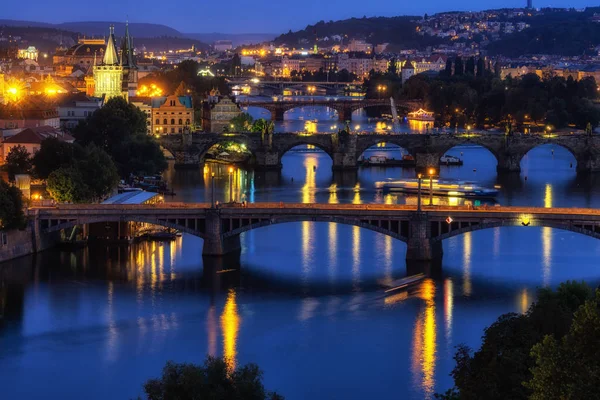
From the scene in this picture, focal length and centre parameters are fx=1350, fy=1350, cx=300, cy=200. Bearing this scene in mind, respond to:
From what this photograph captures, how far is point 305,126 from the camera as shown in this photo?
73.0 meters

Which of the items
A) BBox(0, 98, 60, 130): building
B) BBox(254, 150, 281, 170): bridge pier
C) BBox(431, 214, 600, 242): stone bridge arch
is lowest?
BBox(431, 214, 600, 242): stone bridge arch

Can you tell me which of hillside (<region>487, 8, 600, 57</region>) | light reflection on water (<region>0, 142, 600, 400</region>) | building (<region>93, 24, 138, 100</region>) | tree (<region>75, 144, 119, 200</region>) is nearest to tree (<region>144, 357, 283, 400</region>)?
light reflection on water (<region>0, 142, 600, 400</region>)

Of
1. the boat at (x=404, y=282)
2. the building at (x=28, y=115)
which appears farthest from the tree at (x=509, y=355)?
the building at (x=28, y=115)

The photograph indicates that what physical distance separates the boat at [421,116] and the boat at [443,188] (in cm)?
3194

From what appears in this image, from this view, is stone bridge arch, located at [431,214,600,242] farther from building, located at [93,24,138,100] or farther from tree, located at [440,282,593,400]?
building, located at [93,24,138,100]

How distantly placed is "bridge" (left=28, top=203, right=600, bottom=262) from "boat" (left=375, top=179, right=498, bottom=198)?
13.7 m

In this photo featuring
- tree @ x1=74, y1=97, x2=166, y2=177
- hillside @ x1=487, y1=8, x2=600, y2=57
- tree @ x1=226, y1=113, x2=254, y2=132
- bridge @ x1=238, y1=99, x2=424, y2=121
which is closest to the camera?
tree @ x1=74, y1=97, x2=166, y2=177

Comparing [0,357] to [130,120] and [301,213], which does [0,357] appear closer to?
[301,213]

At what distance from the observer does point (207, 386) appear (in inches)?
657

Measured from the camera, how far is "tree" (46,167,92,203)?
34.1 m

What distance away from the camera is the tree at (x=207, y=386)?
1658 centimetres

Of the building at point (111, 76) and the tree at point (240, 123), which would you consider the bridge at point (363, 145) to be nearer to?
the tree at point (240, 123)

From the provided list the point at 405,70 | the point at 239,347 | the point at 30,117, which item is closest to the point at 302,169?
the point at 30,117

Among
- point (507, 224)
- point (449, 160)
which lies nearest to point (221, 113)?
point (449, 160)
